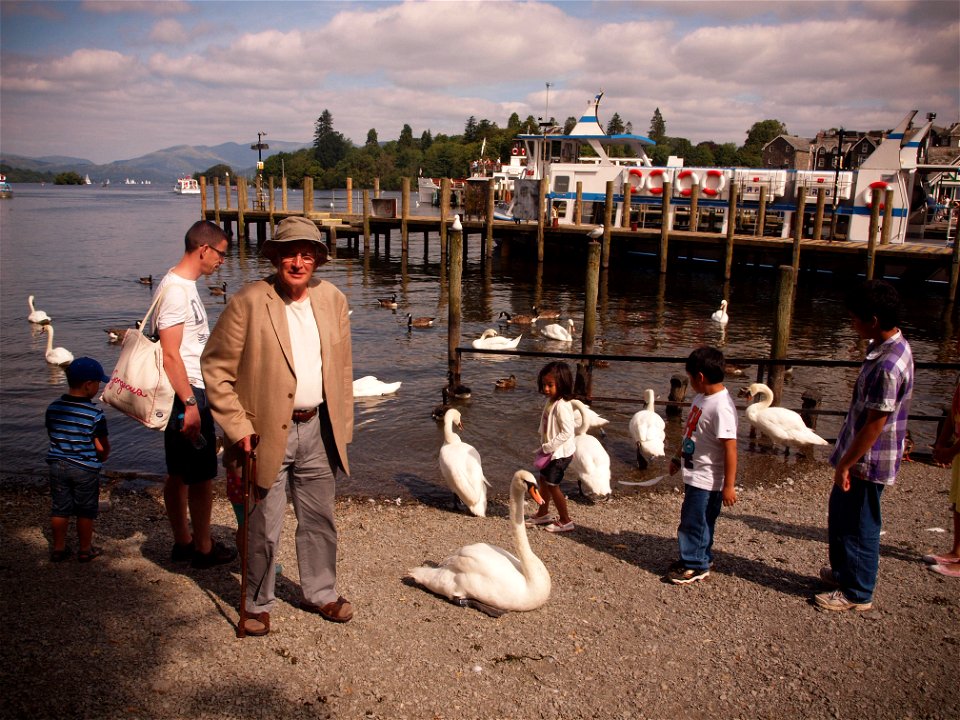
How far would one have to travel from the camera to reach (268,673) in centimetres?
399

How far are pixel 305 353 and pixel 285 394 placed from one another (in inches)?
10.4

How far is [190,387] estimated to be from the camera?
4547 millimetres

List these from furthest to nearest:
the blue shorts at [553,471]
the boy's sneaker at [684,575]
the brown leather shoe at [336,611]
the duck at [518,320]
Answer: the duck at [518,320] → the blue shorts at [553,471] → the boy's sneaker at [684,575] → the brown leather shoe at [336,611]

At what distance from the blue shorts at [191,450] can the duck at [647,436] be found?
554 cm

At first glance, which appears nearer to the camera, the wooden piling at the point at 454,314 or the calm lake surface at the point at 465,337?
the calm lake surface at the point at 465,337

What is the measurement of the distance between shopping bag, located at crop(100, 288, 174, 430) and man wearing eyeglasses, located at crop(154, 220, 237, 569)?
3.7 inches

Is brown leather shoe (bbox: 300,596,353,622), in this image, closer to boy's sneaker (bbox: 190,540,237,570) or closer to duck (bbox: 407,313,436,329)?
→ boy's sneaker (bbox: 190,540,237,570)

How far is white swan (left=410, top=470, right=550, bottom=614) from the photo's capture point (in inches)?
183

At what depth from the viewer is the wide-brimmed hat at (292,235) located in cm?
394

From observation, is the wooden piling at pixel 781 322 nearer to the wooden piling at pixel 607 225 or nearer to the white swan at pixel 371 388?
the white swan at pixel 371 388

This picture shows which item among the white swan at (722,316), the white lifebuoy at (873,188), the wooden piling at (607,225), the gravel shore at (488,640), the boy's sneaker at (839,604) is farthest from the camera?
the wooden piling at (607,225)

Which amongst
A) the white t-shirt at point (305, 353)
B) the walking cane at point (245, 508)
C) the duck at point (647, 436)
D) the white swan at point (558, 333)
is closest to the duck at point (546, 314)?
the white swan at point (558, 333)

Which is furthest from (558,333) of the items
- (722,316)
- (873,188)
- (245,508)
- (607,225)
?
(873,188)

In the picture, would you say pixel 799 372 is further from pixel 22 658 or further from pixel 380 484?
pixel 22 658
